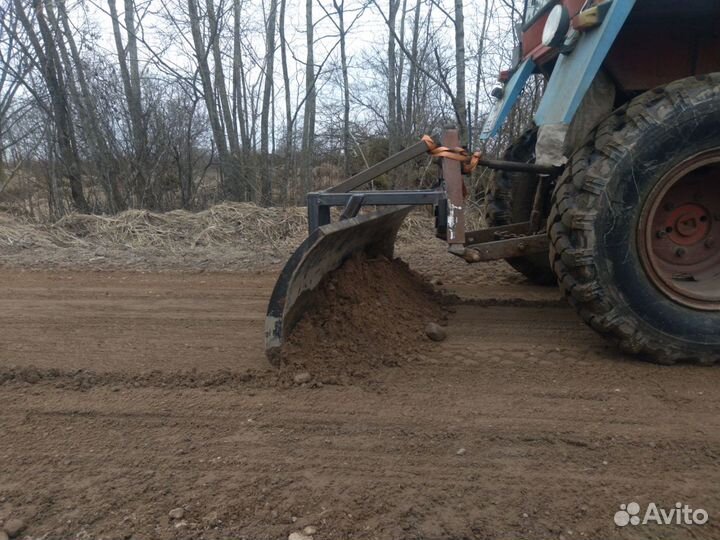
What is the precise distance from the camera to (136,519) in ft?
5.97

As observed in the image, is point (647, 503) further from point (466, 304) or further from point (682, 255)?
point (466, 304)

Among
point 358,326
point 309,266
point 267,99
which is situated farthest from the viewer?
point 267,99

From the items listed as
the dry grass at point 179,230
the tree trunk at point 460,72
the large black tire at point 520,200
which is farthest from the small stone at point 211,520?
the tree trunk at point 460,72

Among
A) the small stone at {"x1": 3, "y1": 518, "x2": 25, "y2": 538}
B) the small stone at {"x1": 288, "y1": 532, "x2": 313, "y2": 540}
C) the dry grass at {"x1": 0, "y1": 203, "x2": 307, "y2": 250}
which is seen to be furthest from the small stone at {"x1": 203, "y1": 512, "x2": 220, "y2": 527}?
the dry grass at {"x1": 0, "y1": 203, "x2": 307, "y2": 250}

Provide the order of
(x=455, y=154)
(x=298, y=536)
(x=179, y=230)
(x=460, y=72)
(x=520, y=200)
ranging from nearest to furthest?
(x=298, y=536), (x=455, y=154), (x=520, y=200), (x=179, y=230), (x=460, y=72)

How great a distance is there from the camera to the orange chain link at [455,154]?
340 cm

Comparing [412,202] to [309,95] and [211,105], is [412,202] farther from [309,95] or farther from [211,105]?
[309,95]

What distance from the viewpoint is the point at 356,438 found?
2.31 m

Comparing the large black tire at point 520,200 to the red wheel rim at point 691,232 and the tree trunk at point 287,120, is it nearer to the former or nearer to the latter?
the red wheel rim at point 691,232

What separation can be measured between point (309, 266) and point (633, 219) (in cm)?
181

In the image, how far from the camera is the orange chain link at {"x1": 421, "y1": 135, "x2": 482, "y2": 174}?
11.2ft

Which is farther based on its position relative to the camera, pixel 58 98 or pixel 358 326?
pixel 58 98

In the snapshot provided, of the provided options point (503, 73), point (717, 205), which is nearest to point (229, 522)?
point (717, 205)
